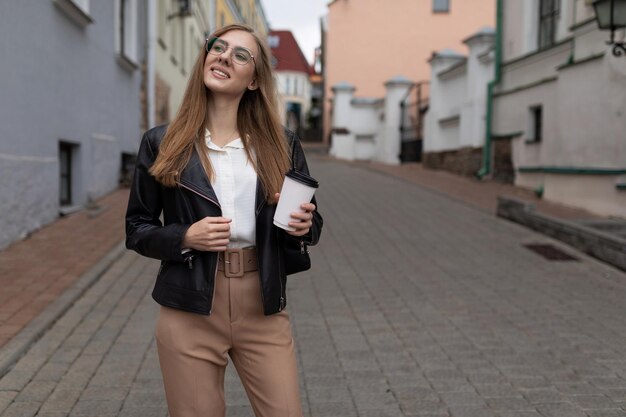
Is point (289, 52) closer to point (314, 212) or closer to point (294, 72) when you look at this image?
point (294, 72)

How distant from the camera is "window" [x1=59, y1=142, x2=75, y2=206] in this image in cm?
1064

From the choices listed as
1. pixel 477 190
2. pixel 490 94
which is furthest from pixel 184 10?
pixel 477 190

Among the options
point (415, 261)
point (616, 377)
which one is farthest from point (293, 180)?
point (415, 261)

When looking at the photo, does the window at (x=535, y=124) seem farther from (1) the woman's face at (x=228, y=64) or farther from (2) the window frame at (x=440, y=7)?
(2) the window frame at (x=440, y=7)

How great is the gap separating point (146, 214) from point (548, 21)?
13.7 m

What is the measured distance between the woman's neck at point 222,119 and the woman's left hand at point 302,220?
0.38m

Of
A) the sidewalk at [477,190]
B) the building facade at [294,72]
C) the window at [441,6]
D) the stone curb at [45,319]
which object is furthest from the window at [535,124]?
the building facade at [294,72]

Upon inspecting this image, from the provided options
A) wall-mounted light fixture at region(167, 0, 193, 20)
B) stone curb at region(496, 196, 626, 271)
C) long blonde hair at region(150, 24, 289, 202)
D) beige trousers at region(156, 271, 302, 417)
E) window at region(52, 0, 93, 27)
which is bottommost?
stone curb at region(496, 196, 626, 271)

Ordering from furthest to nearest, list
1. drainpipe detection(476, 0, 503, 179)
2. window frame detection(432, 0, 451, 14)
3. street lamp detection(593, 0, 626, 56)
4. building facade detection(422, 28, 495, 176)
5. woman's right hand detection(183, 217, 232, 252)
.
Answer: window frame detection(432, 0, 451, 14) → building facade detection(422, 28, 495, 176) → drainpipe detection(476, 0, 503, 179) → street lamp detection(593, 0, 626, 56) → woman's right hand detection(183, 217, 232, 252)

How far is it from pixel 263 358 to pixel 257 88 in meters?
0.89

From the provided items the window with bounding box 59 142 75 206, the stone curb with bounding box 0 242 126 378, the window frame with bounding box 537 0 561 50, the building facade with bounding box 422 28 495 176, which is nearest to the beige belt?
the stone curb with bounding box 0 242 126 378

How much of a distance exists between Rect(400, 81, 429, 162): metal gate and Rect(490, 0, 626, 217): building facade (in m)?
7.70

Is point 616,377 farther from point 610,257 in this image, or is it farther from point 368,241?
point 368,241

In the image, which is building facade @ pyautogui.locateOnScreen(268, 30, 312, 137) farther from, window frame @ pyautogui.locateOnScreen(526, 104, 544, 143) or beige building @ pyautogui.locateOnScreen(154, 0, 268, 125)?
window frame @ pyautogui.locateOnScreen(526, 104, 544, 143)
